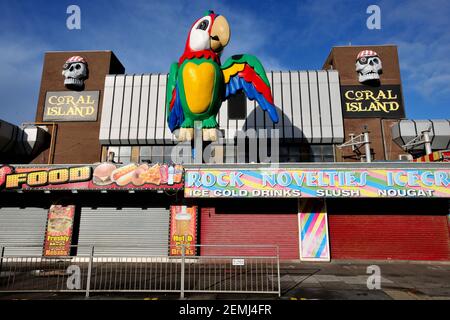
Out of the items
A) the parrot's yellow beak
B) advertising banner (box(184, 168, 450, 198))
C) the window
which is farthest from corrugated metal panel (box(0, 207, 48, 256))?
the window

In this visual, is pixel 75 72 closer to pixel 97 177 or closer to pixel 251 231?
pixel 97 177

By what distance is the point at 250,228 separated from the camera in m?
13.9

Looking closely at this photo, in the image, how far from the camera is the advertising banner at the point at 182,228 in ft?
43.7

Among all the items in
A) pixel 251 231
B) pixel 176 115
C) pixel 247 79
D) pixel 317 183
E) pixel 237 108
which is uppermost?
pixel 237 108

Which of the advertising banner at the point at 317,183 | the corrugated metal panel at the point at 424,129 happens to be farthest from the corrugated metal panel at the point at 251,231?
the corrugated metal panel at the point at 424,129

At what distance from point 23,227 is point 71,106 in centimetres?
1171

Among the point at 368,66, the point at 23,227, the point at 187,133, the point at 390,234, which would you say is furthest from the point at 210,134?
the point at 368,66

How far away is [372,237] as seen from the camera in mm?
13570

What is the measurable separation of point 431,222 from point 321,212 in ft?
17.3

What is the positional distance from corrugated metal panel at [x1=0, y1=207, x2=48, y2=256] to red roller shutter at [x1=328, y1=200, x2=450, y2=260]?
1443cm

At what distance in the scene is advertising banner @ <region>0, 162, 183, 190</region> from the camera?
42.8 feet

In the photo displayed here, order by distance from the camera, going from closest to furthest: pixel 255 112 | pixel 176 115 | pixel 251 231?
pixel 176 115 → pixel 251 231 → pixel 255 112

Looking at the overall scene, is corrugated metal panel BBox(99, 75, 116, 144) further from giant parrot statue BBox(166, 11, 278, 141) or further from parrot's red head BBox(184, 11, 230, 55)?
parrot's red head BBox(184, 11, 230, 55)
